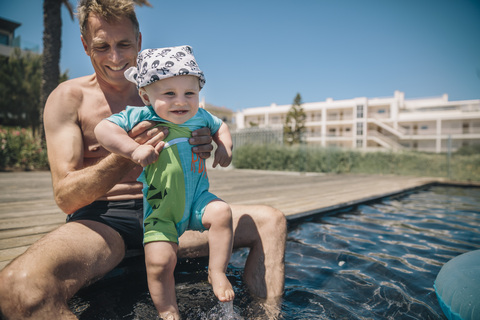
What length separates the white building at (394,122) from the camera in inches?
1866

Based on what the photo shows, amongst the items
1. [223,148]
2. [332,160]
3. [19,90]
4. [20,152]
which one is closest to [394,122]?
[332,160]

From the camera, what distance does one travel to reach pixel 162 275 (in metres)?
1.45

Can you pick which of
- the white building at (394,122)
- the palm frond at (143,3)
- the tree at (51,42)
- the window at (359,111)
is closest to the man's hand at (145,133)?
the tree at (51,42)

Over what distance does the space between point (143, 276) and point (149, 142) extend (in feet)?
4.44

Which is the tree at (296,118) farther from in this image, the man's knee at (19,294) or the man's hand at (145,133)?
the man's knee at (19,294)

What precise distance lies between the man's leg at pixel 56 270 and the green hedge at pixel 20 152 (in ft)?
34.8

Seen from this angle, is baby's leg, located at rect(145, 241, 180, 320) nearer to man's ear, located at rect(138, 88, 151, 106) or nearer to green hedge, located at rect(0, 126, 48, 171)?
man's ear, located at rect(138, 88, 151, 106)

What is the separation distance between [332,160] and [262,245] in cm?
1496

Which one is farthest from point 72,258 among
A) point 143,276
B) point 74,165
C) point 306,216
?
point 306,216

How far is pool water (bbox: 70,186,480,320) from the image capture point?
192cm

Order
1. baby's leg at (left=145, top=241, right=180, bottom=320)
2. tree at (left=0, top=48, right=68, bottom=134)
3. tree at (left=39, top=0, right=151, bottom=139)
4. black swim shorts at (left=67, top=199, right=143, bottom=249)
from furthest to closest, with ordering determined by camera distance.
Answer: tree at (left=0, top=48, right=68, bottom=134)
tree at (left=39, top=0, right=151, bottom=139)
black swim shorts at (left=67, top=199, right=143, bottom=249)
baby's leg at (left=145, top=241, right=180, bottom=320)

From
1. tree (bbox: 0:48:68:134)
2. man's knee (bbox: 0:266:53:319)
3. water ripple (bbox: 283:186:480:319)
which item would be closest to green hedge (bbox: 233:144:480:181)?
water ripple (bbox: 283:186:480:319)

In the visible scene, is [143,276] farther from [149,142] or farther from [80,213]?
[149,142]

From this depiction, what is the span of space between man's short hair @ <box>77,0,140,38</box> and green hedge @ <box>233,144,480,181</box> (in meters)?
13.8
